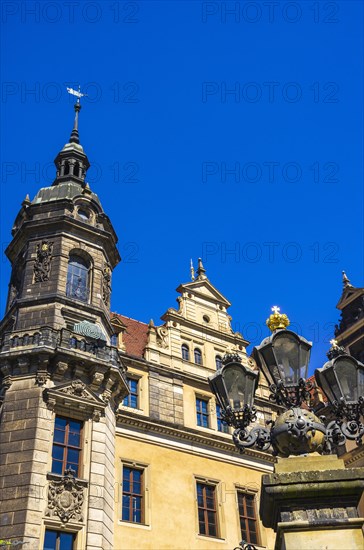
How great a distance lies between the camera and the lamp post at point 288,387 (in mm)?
7496

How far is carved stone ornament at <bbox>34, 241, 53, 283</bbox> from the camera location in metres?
22.9

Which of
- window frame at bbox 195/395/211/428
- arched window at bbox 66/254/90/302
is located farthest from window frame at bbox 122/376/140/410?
arched window at bbox 66/254/90/302

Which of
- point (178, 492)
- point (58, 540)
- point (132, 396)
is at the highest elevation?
point (132, 396)

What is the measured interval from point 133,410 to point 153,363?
2487mm

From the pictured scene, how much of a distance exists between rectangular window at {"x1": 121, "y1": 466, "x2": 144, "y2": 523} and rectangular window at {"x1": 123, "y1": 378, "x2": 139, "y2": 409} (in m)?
2.63

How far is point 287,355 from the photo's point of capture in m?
7.91

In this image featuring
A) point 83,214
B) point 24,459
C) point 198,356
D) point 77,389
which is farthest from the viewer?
point 198,356

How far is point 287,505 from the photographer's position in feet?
20.5

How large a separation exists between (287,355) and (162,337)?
62.6 ft

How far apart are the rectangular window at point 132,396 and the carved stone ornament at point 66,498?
246 inches

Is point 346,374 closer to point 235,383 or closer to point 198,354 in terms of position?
point 235,383

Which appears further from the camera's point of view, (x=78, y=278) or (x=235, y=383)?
(x=78, y=278)

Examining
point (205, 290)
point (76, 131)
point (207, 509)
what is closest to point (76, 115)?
point (76, 131)

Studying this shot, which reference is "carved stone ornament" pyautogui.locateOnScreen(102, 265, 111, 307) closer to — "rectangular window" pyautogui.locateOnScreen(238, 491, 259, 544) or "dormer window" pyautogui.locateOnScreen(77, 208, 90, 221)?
"dormer window" pyautogui.locateOnScreen(77, 208, 90, 221)
